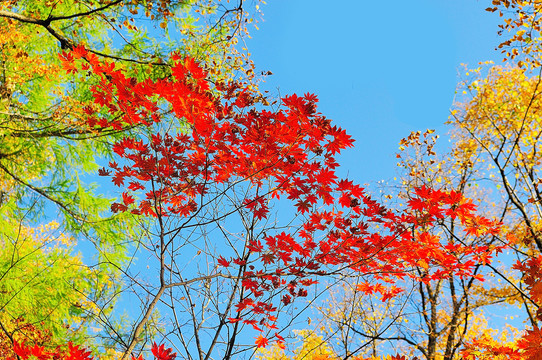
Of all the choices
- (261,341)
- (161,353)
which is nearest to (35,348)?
(161,353)

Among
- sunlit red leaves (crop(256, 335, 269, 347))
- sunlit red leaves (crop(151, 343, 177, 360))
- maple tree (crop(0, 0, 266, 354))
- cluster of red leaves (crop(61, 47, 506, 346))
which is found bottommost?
sunlit red leaves (crop(151, 343, 177, 360))

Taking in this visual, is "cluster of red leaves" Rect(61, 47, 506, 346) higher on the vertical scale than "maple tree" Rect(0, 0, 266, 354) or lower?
lower

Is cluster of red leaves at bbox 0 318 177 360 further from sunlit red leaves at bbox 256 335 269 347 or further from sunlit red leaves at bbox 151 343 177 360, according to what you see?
sunlit red leaves at bbox 256 335 269 347

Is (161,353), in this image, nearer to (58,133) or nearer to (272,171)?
(272,171)

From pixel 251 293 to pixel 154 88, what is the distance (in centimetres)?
213

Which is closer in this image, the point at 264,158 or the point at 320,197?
the point at 264,158

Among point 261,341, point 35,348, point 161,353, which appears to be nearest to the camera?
point 161,353

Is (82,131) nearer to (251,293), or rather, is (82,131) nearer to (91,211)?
(91,211)

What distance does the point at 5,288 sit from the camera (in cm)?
706

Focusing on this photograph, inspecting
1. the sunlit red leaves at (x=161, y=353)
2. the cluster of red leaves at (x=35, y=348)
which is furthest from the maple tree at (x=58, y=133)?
the sunlit red leaves at (x=161, y=353)

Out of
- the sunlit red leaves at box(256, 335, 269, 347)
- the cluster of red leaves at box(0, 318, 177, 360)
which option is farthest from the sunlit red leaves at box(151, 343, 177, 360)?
the sunlit red leaves at box(256, 335, 269, 347)

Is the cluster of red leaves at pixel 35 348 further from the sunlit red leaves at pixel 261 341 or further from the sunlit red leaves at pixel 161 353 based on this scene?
the sunlit red leaves at pixel 261 341

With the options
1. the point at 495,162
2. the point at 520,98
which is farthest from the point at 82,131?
the point at 520,98

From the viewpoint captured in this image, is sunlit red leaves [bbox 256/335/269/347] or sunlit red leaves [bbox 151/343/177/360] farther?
sunlit red leaves [bbox 256/335/269/347]
